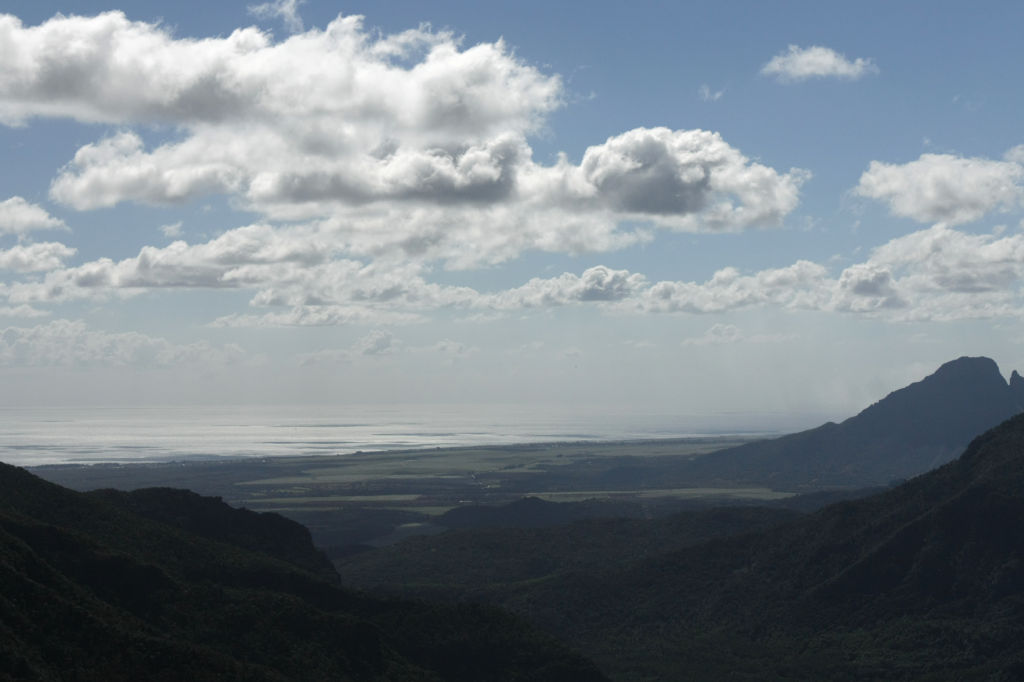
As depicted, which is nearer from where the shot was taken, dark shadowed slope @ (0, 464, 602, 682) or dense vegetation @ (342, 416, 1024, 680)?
dark shadowed slope @ (0, 464, 602, 682)

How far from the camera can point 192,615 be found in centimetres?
8588

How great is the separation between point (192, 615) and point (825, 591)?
82.5m

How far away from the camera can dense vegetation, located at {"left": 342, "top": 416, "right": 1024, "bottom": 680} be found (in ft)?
367

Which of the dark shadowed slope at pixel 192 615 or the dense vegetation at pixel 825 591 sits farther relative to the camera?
the dense vegetation at pixel 825 591

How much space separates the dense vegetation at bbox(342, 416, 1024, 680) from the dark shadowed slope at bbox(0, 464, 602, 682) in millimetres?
21142

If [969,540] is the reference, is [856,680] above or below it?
below

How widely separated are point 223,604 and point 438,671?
21423 mm

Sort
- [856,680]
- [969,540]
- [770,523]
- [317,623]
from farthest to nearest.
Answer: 1. [770,523]
2. [969,540]
3. [856,680]
4. [317,623]

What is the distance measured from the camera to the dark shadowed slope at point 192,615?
224ft

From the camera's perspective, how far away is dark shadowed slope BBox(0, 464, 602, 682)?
224 ft

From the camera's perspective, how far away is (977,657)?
109 meters

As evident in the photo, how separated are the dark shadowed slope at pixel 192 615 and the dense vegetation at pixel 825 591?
2114 centimetres

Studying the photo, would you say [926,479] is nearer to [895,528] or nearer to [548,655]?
[895,528]

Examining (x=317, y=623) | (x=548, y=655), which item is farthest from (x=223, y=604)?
(x=548, y=655)
